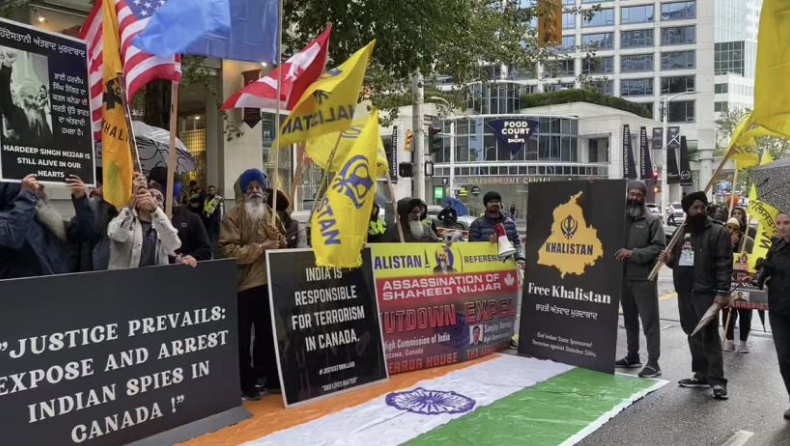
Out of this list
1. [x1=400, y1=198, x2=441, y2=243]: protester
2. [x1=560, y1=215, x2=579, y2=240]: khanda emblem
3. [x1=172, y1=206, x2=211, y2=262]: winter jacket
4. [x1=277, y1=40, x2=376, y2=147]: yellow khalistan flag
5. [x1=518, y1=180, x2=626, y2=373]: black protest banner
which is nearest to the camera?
[x1=277, y1=40, x2=376, y2=147]: yellow khalistan flag

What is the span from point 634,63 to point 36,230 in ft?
275

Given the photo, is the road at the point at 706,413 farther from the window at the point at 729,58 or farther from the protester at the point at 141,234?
the window at the point at 729,58

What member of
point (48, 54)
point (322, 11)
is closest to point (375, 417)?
point (48, 54)

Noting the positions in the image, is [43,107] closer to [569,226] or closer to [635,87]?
[569,226]

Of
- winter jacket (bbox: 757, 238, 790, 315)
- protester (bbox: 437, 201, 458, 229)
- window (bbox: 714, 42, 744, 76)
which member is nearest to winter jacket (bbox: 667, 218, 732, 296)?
winter jacket (bbox: 757, 238, 790, 315)

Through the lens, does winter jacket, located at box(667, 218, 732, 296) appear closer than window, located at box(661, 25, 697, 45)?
Yes

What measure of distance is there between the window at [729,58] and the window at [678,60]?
27.1 meters

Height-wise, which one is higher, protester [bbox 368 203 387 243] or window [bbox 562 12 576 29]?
window [bbox 562 12 576 29]

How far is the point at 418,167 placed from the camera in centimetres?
2066

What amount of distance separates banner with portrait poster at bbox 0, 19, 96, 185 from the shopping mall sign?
47.3m

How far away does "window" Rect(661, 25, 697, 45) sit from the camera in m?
75.6

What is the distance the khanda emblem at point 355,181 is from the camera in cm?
524

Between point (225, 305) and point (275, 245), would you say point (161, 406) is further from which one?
point (275, 245)

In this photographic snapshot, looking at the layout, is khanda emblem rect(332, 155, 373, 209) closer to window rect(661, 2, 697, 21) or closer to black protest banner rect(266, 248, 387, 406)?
black protest banner rect(266, 248, 387, 406)
